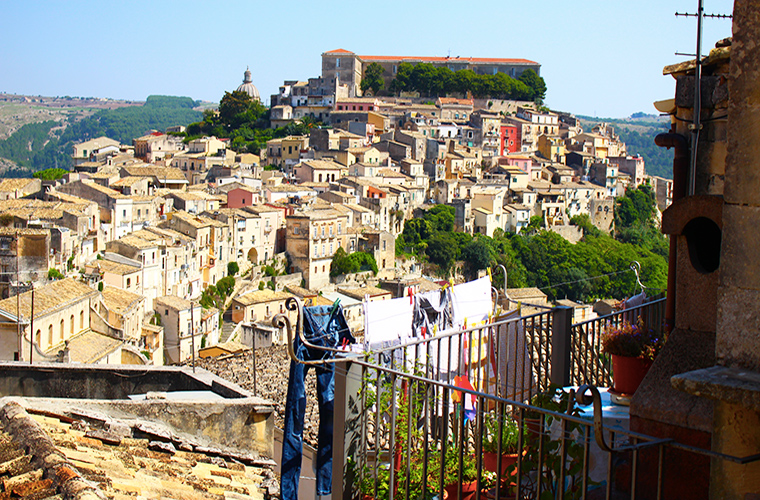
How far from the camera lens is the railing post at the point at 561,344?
5.90 m

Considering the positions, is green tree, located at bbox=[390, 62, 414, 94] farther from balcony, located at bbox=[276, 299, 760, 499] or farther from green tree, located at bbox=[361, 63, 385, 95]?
balcony, located at bbox=[276, 299, 760, 499]

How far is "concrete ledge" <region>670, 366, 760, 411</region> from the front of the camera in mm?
2578

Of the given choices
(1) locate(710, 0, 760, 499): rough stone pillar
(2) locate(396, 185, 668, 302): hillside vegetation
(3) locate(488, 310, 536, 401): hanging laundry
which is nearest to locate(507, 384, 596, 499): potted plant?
(1) locate(710, 0, 760, 499): rough stone pillar

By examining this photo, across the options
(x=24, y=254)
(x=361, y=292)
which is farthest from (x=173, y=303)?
(x=361, y=292)

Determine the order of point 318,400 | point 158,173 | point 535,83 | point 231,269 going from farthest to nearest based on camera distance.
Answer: point 535,83, point 158,173, point 231,269, point 318,400

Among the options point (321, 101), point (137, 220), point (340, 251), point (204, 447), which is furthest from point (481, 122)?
point (204, 447)

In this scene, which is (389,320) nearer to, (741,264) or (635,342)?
(635,342)

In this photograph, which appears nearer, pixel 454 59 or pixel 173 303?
pixel 173 303

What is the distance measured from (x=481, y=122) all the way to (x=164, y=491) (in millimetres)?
73922

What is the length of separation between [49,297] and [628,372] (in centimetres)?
2325

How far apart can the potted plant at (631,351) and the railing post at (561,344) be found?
71 cm

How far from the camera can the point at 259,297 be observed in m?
40.2

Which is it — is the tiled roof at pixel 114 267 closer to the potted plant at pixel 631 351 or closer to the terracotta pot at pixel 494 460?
the terracotta pot at pixel 494 460

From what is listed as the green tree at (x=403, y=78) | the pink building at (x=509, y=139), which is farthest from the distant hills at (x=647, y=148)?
the green tree at (x=403, y=78)
